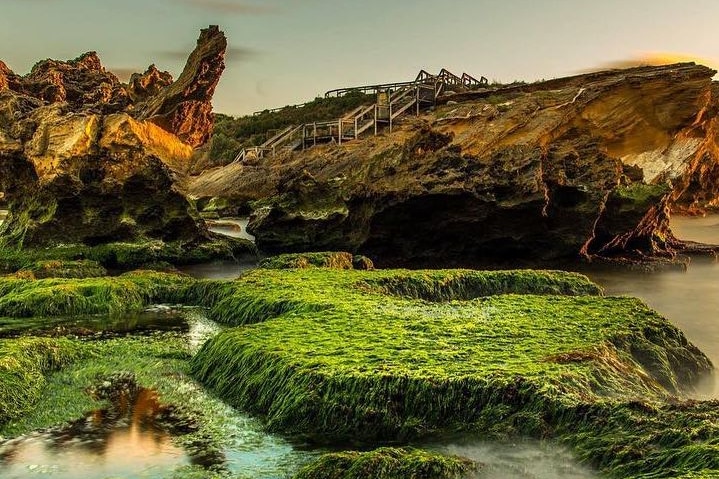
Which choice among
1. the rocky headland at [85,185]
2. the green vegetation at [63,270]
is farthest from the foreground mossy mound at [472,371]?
the rocky headland at [85,185]

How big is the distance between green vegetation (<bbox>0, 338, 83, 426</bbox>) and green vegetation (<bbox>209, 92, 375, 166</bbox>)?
40.8 meters

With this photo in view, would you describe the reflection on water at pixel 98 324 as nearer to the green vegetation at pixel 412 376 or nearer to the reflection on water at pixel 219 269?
the green vegetation at pixel 412 376

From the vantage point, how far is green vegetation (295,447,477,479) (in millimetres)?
5574

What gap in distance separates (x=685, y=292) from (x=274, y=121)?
4319cm

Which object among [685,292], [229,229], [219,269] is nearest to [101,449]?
[219,269]

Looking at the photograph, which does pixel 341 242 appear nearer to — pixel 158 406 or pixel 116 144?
pixel 116 144

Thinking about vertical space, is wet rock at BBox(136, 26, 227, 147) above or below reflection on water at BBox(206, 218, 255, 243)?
above

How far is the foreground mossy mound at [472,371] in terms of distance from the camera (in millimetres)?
6207

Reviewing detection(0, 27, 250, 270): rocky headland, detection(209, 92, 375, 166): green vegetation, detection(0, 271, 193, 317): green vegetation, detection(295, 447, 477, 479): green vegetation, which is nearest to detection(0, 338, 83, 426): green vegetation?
detection(0, 271, 193, 317): green vegetation

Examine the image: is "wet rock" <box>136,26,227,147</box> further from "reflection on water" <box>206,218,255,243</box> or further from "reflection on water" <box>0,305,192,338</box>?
"reflection on water" <box>0,305,192,338</box>

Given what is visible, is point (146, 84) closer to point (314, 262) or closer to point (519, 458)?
point (314, 262)

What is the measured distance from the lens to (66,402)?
7875mm

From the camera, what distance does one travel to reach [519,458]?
6.14 metres

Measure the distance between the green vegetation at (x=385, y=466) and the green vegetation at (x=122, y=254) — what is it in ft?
41.2
